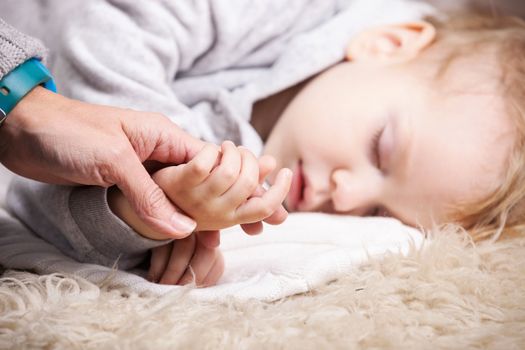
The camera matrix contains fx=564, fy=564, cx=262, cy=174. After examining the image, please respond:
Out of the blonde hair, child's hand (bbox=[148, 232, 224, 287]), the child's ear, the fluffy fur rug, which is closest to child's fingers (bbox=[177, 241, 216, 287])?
child's hand (bbox=[148, 232, 224, 287])

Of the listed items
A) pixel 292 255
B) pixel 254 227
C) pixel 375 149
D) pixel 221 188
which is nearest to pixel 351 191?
pixel 375 149

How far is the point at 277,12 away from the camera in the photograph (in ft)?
4.48

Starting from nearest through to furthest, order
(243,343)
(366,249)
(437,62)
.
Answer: (243,343)
(366,249)
(437,62)

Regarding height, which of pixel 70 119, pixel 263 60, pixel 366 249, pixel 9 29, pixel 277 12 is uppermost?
pixel 9 29

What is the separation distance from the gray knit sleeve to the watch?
0.04ft

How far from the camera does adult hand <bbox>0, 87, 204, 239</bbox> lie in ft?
2.33

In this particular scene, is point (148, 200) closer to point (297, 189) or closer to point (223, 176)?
point (223, 176)

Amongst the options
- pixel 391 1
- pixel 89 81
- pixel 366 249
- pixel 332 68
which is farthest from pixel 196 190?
pixel 391 1

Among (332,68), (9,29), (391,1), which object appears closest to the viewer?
(9,29)

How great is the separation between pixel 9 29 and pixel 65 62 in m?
0.35

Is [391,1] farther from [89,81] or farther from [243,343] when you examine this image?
[243,343]

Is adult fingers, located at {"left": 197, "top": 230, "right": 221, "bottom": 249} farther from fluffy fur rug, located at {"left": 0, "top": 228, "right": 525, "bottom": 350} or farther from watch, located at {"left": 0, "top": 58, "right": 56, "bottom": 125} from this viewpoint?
watch, located at {"left": 0, "top": 58, "right": 56, "bottom": 125}

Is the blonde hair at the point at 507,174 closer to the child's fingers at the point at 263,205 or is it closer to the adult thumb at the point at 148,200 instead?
the child's fingers at the point at 263,205

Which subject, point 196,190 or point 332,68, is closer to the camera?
point 196,190
